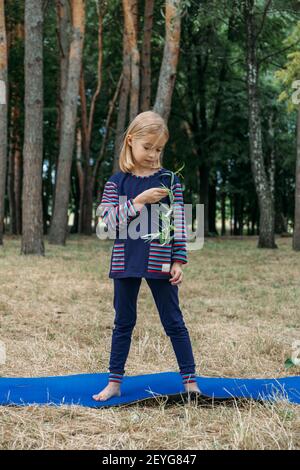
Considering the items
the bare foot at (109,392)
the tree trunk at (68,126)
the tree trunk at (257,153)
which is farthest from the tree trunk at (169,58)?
the bare foot at (109,392)

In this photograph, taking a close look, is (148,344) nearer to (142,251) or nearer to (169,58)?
(142,251)

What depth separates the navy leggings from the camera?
370 centimetres

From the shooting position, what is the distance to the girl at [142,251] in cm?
364

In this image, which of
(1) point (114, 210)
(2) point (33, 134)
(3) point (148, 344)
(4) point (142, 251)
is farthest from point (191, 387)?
(2) point (33, 134)

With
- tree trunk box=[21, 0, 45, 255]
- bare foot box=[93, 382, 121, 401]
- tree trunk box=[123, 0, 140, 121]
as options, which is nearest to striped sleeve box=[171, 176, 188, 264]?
bare foot box=[93, 382, 121, 401]

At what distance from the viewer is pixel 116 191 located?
3.81 metres

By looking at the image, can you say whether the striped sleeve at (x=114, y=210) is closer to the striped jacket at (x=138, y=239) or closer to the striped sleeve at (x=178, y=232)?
the striped jacket at (x=138, y=239)

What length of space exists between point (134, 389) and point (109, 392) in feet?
0.83

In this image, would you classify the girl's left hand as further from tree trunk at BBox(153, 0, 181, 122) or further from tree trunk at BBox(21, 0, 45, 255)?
tree trunk at BBox(153, 0, 181, 122)

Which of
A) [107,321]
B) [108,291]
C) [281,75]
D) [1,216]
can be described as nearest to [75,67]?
[1,216]

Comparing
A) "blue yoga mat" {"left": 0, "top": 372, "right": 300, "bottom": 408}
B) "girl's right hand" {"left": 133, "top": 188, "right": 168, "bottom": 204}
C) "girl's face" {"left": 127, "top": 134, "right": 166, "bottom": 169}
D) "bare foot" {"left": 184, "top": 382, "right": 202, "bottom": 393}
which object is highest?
"girl's face" {"left": 127, "top": 134, "right": 166, "bottom": 169}

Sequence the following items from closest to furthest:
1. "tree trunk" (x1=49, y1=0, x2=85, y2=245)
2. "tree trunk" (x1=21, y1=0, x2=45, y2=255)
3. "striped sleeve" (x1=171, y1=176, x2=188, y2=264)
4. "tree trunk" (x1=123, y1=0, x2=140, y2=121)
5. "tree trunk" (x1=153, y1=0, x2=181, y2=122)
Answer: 1. "striped sleeve" (x1=171, y1=176, x2=188, y2=264)
2. "tree trunk" (x1=21, y1=0, x2=45, y2=255)
3. "tree trunk" (x1=153, y1=0, x2=181, y2=122)
4. "tree trunk" (x1=49, y1=0, x2=85, y2=245)
5. "tree trunk" (x1=123, y1=0, x2=140, y2=121)

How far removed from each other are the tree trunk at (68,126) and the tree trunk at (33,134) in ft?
7.71

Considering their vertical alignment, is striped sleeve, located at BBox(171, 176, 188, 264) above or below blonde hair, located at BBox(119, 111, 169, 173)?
below
